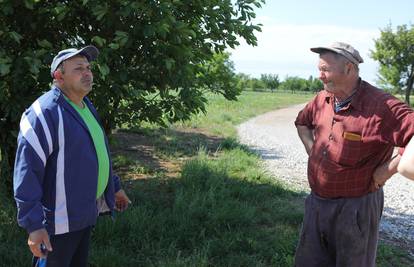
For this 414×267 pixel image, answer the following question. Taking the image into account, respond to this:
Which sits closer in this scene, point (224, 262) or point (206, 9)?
point (224, 262)

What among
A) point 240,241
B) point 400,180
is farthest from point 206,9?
point 400,180

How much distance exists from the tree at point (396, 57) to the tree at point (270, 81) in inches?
2599

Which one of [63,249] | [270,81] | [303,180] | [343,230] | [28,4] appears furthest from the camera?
[270,81]

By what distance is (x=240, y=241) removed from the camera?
4996 millimetres

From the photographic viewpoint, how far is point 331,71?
3.29 m

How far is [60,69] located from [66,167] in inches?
25.5

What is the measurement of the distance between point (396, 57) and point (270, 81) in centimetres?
6813

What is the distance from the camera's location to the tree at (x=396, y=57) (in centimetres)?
2894

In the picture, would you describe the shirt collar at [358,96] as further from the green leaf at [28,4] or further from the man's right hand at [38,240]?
the green leaf at [28,4]

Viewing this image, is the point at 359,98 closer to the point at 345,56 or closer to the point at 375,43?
the point at 345,56

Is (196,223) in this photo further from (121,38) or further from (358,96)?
(358,96)

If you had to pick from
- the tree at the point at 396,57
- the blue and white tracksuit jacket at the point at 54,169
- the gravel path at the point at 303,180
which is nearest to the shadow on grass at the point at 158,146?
the gravel path at the point at 303,180

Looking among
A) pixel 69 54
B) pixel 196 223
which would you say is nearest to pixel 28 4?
pixel 69 54

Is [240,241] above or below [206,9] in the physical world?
below
